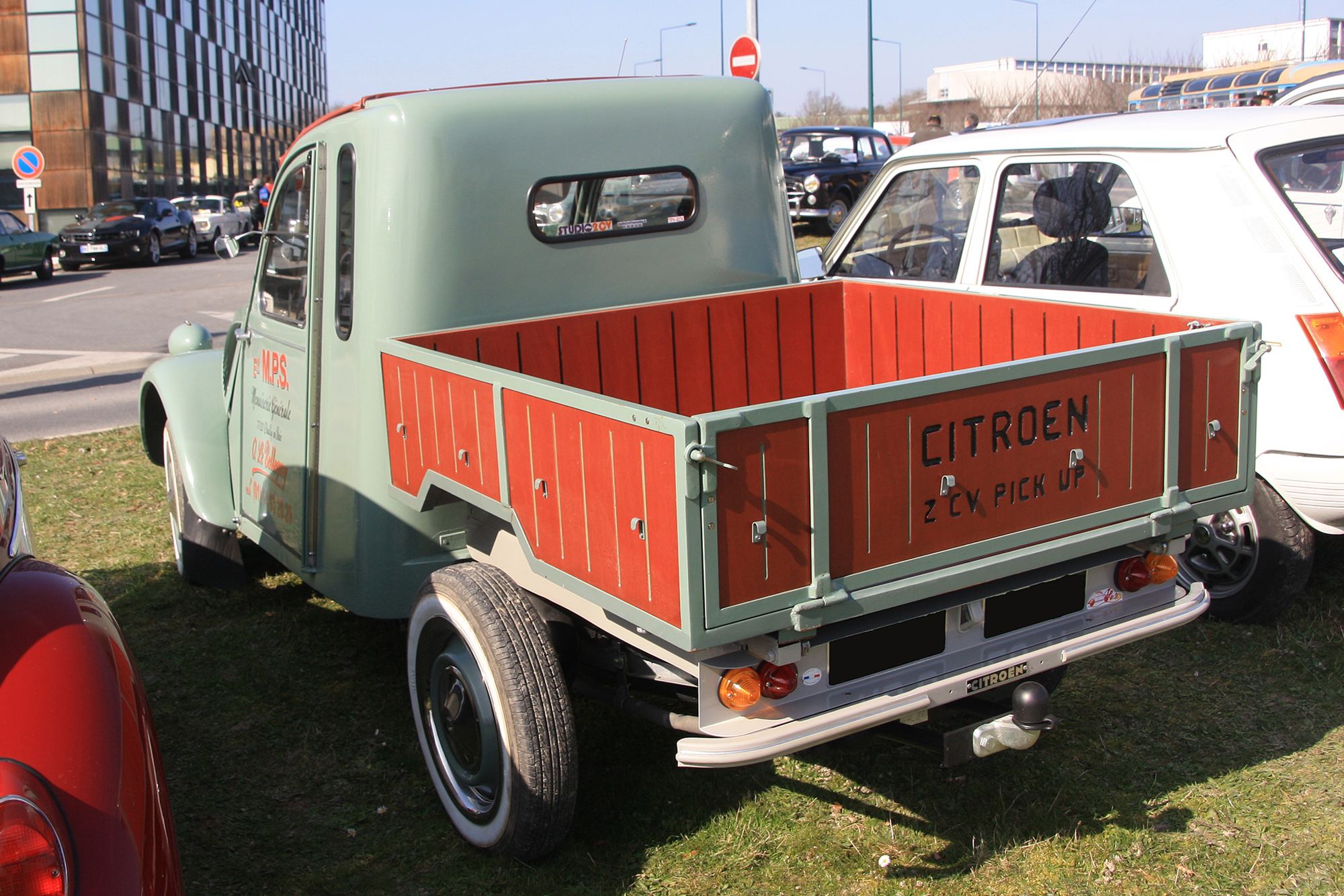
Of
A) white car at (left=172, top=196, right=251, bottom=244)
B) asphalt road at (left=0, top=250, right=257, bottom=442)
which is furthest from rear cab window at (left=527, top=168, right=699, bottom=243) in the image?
white car at (left=172, top=196, right=251, bottom=244)

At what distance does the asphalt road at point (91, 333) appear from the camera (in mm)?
9711

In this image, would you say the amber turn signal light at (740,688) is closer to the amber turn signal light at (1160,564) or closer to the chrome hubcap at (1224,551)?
the amber turn signal light at (1160,564)

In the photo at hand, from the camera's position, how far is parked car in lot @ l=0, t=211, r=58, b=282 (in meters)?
22.0

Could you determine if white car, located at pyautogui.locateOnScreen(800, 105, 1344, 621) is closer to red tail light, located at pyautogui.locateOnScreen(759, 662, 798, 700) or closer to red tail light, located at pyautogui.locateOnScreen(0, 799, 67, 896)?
red tail light, located at pyautogui.locateOnScreen(759, 662, 798, 700)

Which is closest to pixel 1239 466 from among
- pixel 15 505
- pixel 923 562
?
pixel 923 562

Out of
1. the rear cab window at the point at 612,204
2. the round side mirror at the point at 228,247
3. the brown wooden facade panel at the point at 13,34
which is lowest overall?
the round side mirror at the point at 228,247

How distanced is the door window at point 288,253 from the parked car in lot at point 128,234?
78.1ft

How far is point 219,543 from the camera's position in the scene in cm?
498

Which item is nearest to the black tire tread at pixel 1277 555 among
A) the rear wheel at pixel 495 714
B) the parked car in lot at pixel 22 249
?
the rear wheel at pixel 495 714

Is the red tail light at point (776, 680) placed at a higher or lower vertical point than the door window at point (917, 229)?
lower

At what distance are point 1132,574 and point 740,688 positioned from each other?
1301 mm

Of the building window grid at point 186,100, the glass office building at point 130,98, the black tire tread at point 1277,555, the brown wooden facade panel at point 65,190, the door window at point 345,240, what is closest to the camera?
the door window at point 345,240

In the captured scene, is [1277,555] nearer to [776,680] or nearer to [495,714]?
[776,680]

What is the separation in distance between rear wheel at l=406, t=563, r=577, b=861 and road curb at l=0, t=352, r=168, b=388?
32.1ft
